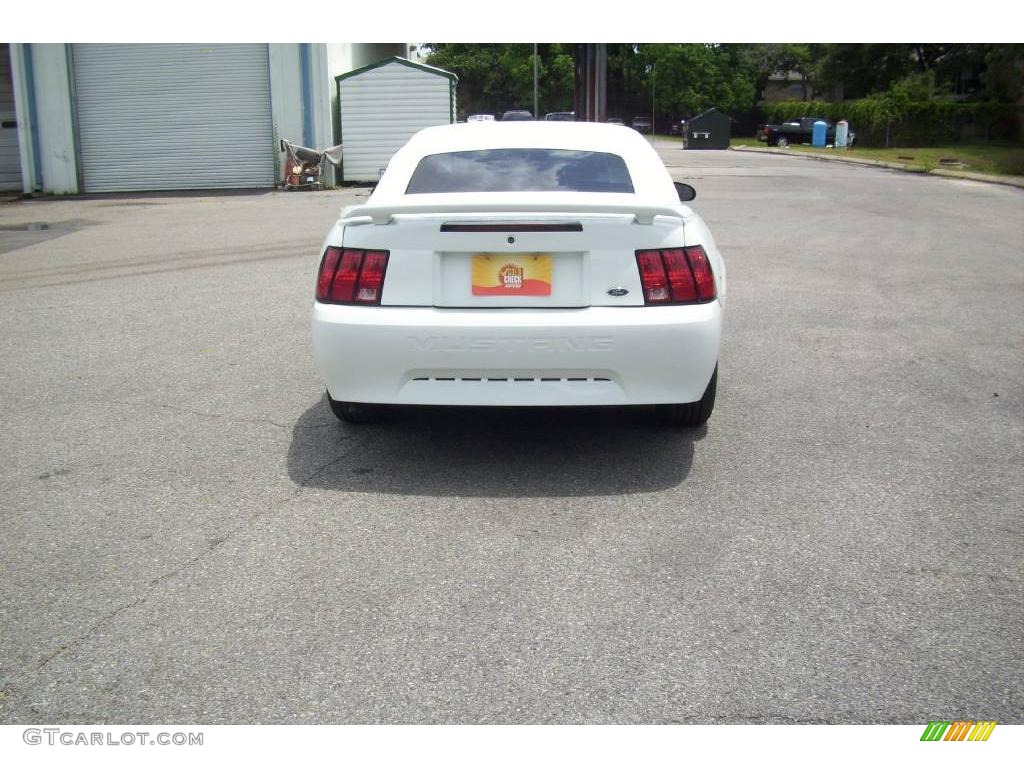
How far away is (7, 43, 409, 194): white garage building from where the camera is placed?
22.2 metres

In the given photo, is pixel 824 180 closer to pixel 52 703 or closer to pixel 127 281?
pixel 127 281

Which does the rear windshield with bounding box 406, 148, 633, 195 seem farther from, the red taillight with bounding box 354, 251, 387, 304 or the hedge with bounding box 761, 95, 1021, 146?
the hedge with bounding box 761, 95, 1021, 146

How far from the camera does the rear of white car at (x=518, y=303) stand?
4258mm

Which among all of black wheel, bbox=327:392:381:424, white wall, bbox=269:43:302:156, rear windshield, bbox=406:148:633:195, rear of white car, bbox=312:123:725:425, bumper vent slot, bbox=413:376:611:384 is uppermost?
white wall, bbox=269:43:302:156

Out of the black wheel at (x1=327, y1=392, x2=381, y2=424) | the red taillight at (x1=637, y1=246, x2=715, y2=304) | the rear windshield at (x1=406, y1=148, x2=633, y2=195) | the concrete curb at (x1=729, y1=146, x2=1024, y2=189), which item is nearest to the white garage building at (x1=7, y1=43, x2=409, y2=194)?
the concrete curb at (x1=729, y1=146, x2=1024, y2=189)

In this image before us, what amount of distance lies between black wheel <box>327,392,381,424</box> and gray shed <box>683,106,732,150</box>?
46000 mm

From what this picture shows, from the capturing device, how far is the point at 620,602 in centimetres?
331

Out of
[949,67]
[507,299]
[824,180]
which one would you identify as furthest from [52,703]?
[949,67]

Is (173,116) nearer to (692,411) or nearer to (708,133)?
(692,411)

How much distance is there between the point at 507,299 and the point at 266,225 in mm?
11435

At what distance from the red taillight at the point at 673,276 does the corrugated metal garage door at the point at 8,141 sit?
22099 millimetres

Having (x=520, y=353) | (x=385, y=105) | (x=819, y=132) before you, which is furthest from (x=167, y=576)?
(x=819, y=132)
